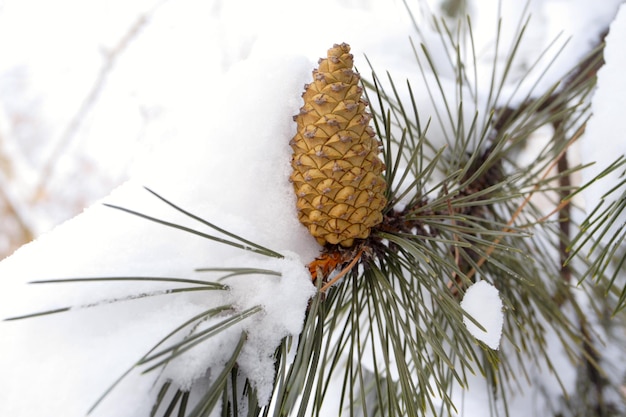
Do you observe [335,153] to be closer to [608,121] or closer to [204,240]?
[204,240]

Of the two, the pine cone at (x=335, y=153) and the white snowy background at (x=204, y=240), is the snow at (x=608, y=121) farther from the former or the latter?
the pine cone at (x=335, y=153)

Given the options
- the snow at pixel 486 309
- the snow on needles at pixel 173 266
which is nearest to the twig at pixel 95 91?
the snow on needles at pixel 173 266

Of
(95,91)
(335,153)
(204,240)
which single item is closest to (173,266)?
(204,240)

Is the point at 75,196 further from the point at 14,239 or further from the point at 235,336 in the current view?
the point at 235,336

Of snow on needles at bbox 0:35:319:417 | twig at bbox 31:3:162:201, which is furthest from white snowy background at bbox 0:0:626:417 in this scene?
twig at bbox 31:3:162:201

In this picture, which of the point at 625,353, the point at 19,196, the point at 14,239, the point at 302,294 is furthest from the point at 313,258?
the point at 14,239

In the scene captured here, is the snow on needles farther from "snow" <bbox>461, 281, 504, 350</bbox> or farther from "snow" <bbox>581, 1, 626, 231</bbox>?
"snow" <bbox>581, 1, 626, 231</bbox>
